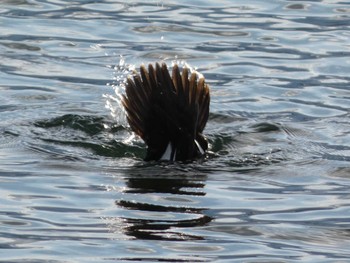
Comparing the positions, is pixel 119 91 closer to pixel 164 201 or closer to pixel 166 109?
pixel 166 109

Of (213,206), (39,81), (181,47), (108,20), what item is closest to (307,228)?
(213,206)

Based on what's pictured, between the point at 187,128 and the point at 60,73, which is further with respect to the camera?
the point at 60,73

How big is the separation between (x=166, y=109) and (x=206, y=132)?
1183mm

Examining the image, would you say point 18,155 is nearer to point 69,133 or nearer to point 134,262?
point 69,133

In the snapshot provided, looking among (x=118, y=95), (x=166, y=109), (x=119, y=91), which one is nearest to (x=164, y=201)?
(x=166, y=109)

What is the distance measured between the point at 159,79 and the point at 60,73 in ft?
10.2

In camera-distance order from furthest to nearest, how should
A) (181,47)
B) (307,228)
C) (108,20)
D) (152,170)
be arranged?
(108,20) < (181,47) < (152,170) < (307,228)

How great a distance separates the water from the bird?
0.18 meters

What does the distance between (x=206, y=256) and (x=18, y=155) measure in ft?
8.80

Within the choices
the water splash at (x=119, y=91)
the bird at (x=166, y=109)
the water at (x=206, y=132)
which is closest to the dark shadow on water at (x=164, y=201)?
the water at (x=206, y=132)

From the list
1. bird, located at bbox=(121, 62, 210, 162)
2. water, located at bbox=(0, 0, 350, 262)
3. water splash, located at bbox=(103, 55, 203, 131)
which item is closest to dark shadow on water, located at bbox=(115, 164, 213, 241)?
water, located at bbox=(0, 0, 350, 262)

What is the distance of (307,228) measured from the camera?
7.79 metres

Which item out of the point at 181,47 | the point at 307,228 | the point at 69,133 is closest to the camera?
the point at 307,228

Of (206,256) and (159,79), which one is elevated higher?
(159,79)
